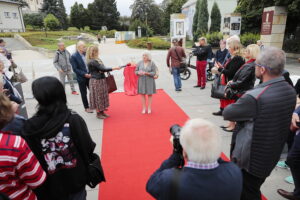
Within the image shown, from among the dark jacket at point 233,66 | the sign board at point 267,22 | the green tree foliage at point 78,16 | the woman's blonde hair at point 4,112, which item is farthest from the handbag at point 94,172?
the green tree foliage at point 78,16

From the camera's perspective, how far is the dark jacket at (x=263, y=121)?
1.87m

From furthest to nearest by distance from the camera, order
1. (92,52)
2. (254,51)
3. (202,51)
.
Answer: (202,51) → (92,52) → (254,51)

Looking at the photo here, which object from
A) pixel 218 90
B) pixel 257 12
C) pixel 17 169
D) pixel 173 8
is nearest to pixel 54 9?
pixel 173 8

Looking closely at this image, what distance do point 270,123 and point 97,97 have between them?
3.95 m

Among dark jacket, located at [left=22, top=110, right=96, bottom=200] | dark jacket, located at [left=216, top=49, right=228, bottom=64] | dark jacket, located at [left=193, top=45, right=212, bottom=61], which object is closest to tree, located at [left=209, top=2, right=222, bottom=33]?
dark jacket, located at [left=193, top=45, right=212, bottom=61]

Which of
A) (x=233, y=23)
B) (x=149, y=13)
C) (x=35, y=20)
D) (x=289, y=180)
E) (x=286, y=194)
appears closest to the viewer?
(x=286, y=194)

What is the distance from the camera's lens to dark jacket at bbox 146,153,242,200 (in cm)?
122

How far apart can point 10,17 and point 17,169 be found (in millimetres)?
50358

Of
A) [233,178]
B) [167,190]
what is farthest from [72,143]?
[233,178]

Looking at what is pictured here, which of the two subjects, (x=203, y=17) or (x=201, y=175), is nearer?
(x=201, y=175)

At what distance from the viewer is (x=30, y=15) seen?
5191 centimetres

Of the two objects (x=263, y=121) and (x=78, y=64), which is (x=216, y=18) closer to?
(x=78, y=64)

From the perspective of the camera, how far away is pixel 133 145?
4156mm

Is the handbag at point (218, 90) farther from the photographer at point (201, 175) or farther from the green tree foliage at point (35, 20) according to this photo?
the green tree foliage at point (35, 20)
